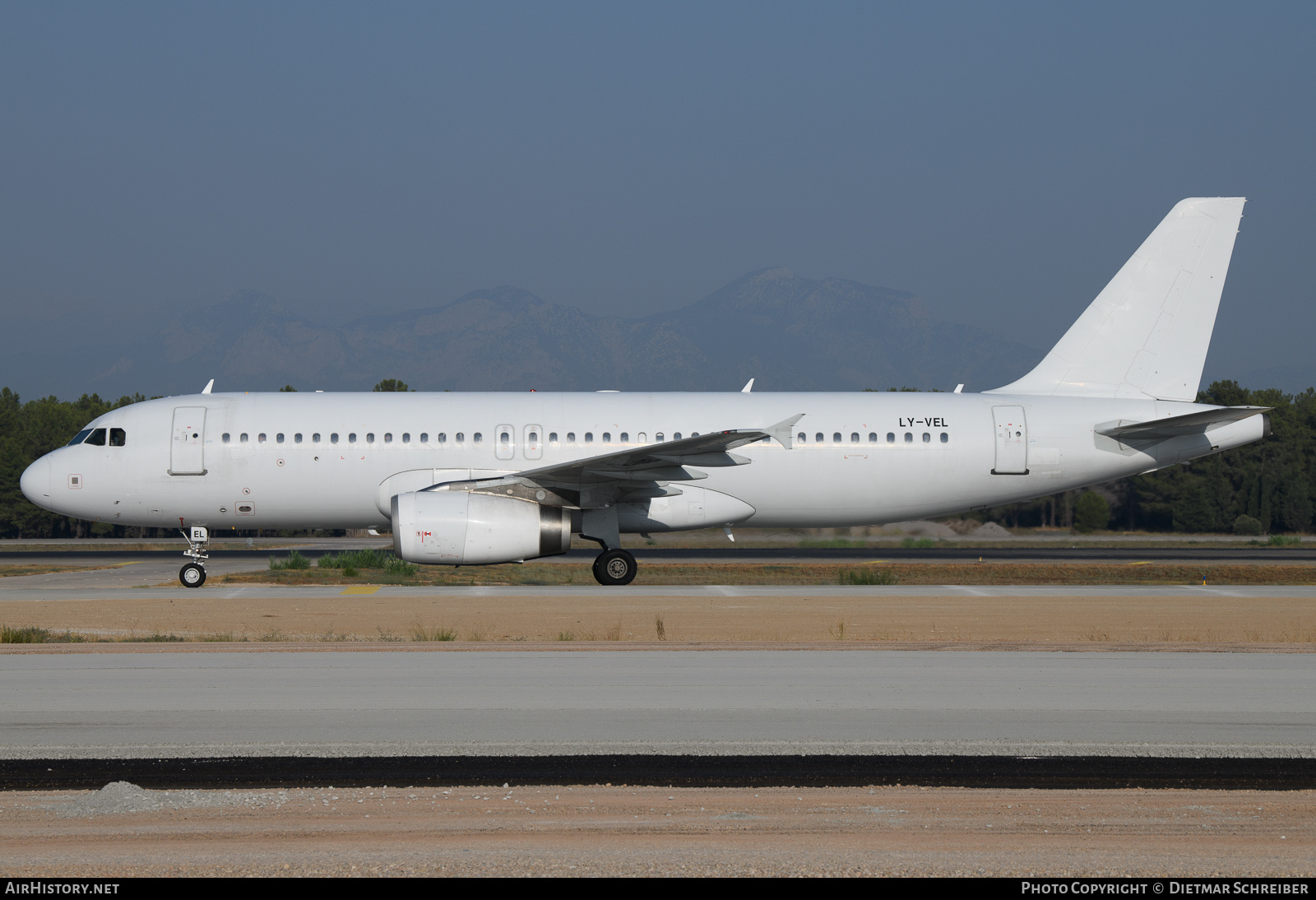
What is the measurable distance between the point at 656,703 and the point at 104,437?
1731cm

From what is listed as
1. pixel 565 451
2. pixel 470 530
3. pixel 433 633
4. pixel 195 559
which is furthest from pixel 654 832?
pixel 195 559

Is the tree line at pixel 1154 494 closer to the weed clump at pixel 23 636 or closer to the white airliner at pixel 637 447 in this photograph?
the white airliner at pixel 637 447

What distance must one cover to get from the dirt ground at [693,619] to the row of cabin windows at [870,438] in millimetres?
5198

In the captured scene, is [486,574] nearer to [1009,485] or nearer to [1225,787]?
[1009,485]

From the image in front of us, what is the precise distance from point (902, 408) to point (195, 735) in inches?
699

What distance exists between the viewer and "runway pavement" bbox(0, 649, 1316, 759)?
25.5ft

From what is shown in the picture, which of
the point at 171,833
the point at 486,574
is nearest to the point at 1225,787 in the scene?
the point at 171,833

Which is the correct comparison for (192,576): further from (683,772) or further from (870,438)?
(683,772)

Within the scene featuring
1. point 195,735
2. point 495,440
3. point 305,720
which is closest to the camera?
point 195,735

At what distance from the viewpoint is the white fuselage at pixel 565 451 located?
22250 mm

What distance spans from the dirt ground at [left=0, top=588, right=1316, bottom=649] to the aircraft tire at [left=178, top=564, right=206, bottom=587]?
2.58m

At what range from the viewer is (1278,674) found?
11062 mm

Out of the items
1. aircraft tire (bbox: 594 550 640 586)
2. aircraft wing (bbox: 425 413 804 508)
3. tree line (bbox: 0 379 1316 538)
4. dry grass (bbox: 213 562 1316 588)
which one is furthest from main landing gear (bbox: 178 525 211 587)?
tree line (bbox: 0 379 1316 538)

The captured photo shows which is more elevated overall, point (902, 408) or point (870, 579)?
point (902, 408)
